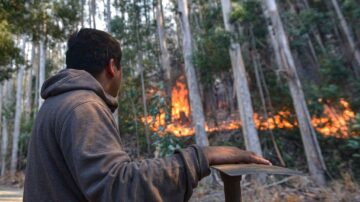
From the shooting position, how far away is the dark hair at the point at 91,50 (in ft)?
4.69

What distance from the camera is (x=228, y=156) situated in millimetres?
1292

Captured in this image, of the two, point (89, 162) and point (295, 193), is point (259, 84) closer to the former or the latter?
point (295, 193)

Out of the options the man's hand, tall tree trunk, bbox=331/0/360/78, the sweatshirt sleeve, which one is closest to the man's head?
the sweatshirt sleeve

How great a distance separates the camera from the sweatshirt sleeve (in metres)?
1.07

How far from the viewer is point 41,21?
9961mm

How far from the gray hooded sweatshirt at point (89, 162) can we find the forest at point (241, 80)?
427 centimetres

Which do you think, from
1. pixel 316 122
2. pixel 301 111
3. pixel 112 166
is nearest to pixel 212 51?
pixel 301 111

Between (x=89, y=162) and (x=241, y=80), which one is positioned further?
(x=241, y=80)

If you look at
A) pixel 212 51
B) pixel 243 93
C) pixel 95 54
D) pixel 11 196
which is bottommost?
pixel 11 196

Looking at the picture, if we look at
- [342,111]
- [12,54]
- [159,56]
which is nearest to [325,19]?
[342,111]

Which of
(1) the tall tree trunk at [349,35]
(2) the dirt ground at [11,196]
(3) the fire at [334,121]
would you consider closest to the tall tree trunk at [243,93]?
(3) the fire at [334,121]

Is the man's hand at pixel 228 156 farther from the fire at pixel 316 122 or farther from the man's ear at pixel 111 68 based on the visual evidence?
the fire at pixel 316 122

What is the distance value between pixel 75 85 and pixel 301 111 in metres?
11.3

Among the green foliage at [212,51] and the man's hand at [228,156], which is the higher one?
the green foliage at [212,51]
